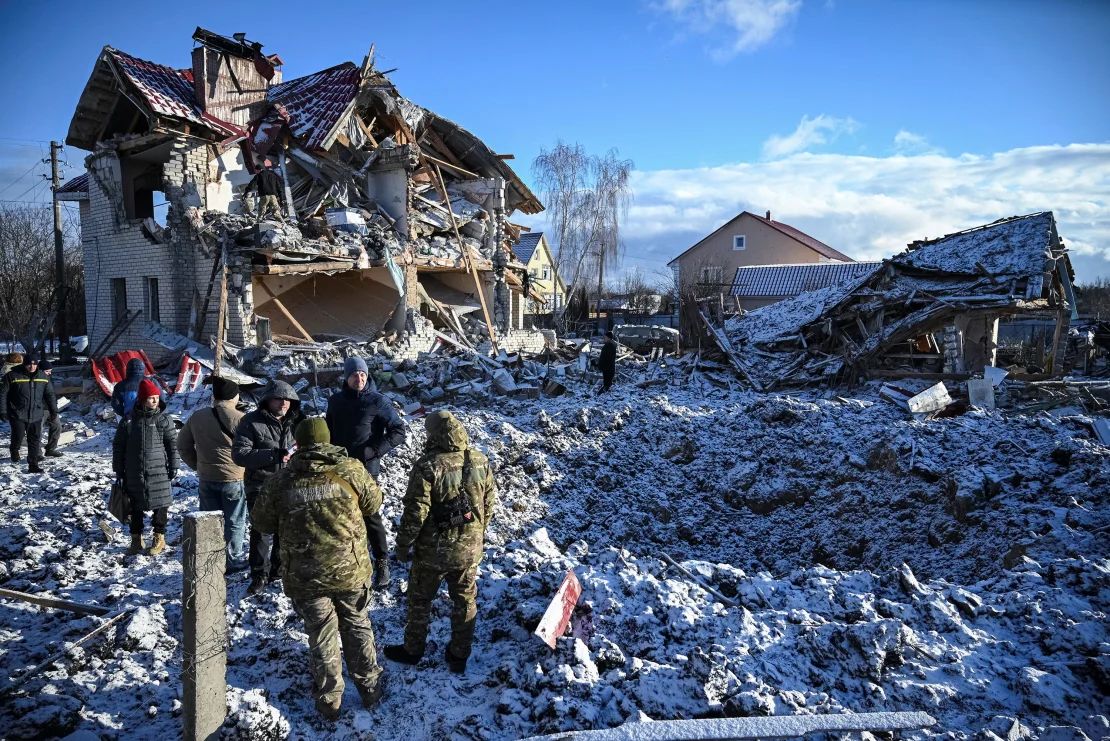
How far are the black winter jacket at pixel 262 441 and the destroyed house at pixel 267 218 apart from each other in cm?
895

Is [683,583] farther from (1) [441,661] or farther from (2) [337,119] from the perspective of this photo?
(2) [337,119]

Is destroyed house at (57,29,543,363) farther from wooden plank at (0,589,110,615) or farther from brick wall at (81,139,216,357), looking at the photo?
wooden plank at (0,589,110,615)

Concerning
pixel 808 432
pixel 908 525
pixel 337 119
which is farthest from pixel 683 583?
pixel 337 119

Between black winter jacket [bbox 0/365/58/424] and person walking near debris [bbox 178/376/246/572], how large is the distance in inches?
160

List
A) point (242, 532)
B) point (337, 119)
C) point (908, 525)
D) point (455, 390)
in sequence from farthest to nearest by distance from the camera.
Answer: point (337, 119), point (455, 390), point (908, 525), point (242, 532)

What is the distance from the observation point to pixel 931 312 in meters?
12.6

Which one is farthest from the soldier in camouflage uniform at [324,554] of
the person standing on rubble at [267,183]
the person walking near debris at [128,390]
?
the person standing on rubble at [267,183]

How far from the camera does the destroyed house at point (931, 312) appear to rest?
41.2 feet

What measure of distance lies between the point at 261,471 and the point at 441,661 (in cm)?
183

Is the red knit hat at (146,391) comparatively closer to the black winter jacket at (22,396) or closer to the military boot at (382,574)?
the military boot at (382,574)

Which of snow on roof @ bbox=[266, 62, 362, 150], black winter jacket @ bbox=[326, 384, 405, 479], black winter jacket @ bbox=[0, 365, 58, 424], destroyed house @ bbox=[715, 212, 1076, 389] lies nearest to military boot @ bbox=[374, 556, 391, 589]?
black winter jacket @ bbox=[326, 384, 405, 479]

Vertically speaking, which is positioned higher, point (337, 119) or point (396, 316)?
point (337, 119)

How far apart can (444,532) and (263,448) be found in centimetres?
162

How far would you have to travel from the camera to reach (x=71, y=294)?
22.6 meters
